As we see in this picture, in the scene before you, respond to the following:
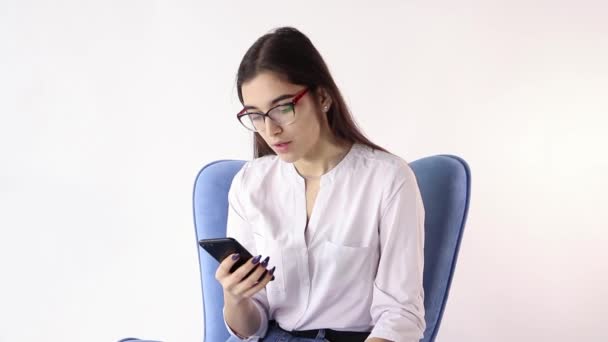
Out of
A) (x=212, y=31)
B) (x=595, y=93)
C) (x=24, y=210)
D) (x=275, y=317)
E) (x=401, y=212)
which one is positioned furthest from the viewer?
(x=24, y=210)

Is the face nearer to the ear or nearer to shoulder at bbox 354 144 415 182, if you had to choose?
the ear

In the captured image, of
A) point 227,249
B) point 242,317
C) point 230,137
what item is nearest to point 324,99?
point 227,249

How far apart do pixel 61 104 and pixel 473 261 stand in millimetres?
1324

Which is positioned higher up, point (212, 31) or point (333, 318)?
point (212, 31)

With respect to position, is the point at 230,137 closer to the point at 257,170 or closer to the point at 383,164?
the point at 257,170

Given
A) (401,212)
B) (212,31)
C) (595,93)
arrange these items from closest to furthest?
(401,212) < (595,93) < (212,31)

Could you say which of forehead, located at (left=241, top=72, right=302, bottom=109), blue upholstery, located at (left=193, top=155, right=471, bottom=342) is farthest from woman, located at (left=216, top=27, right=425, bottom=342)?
blue upholstery, located at (left=193, top=155, right=471, bottom=342)

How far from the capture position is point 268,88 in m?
1.12

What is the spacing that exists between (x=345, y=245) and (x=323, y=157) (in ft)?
0.61

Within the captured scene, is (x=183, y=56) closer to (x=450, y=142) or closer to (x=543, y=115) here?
(x=450, y=142)

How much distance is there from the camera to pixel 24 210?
2.06 m

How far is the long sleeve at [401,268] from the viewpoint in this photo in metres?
1.09

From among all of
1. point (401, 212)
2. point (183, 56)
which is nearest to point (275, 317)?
point (401, 212)

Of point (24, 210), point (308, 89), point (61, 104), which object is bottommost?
point (24, 210)
